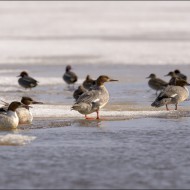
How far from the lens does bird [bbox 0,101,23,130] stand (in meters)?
10.3

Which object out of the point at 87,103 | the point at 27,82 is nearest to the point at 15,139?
the point at 87,103

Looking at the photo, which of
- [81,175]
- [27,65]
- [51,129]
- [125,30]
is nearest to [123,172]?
[81,175]

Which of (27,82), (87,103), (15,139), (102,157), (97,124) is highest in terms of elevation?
(27,82)

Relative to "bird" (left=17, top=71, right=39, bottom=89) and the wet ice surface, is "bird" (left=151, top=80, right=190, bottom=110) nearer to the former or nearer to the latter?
the wet ice surface

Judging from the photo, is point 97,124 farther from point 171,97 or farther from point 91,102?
point 171,97

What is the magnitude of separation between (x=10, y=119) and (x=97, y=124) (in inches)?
62.6

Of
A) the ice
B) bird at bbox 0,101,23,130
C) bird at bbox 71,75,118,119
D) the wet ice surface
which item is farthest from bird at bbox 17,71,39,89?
the ice

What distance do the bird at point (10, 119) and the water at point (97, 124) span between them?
17 centimetres

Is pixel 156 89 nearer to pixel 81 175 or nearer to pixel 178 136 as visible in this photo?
pixel 178 136

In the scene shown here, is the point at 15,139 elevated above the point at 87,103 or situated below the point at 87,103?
below

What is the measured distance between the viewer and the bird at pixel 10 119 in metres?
10.3

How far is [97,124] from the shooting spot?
11.1 m

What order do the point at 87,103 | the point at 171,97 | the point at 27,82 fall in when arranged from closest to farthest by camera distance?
the point at 87,103, the point at 171,97, the point at 27,82

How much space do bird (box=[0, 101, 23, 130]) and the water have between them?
0.17 metres
